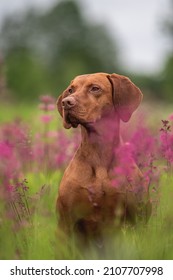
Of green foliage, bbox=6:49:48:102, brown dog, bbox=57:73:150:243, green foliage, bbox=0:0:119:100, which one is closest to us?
brown dog, bbox=57:73:150:243

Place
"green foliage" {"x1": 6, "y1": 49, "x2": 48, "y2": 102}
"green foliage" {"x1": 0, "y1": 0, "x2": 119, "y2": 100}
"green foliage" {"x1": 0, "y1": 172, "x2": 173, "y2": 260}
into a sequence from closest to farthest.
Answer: "green foliage" {"x1": 0, "y1": 172, "x2": 173, "y2": 260}
"green foliage" {"x1": 6, "y1": 49, "x2": 48, "y2": 102}
"green foliage" {"x1": 0, "y1": 0, "x2": 119, "y2": 100}

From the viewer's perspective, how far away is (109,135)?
4.86 metres

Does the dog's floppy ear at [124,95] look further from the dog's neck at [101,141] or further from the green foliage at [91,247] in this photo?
the green foliage at [91,247]

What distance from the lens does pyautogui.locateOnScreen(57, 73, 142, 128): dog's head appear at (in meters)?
4.70

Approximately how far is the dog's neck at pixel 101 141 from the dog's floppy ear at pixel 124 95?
9cm

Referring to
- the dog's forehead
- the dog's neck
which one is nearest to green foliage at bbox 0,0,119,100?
the dog's forehead

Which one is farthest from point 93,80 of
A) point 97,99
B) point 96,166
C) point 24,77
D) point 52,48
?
point 52,48

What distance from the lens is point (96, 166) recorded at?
15.9 ft

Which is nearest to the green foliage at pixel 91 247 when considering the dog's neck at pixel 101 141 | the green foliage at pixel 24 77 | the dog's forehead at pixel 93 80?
the dog's neck at pixel 101 141

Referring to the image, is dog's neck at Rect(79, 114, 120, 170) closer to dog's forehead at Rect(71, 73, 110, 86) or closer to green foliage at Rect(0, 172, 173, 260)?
dog's forehead at Rect(71, 73, 110, 86)

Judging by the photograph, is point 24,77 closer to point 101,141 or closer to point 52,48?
point 52,48

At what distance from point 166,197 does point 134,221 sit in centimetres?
36

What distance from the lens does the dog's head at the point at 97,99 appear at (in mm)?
4703
